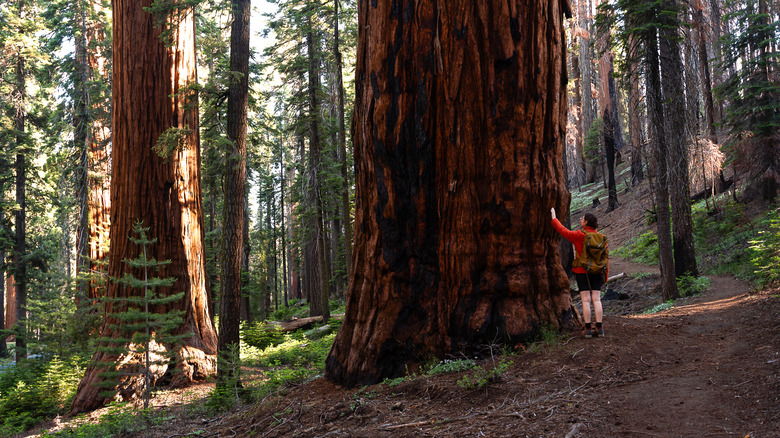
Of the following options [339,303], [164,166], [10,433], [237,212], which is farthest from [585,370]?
[339,303]

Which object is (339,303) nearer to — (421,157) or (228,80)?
(228,80)

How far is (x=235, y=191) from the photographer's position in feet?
28.0

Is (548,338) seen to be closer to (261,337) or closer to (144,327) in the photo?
(144,327)

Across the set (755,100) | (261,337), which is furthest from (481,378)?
(755,100)

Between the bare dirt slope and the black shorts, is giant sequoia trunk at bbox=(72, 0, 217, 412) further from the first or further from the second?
the black shorts

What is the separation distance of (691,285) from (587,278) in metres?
7.17

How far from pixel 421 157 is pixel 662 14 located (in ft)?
28.1

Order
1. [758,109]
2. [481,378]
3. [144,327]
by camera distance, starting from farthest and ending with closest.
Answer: [758,109]
[144,327]
[481,378]

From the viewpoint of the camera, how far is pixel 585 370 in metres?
4.61

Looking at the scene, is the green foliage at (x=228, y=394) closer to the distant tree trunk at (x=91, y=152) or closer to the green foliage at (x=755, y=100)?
the distant tree trunk at (x=91, y=152)

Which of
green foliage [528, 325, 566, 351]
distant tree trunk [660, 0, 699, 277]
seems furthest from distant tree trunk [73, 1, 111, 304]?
distant tree trunk [660, 0, 699, 277]

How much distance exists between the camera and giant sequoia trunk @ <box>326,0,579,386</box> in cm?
580

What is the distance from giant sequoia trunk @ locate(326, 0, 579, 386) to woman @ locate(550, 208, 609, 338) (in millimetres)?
228

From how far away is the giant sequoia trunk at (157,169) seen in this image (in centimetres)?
937
